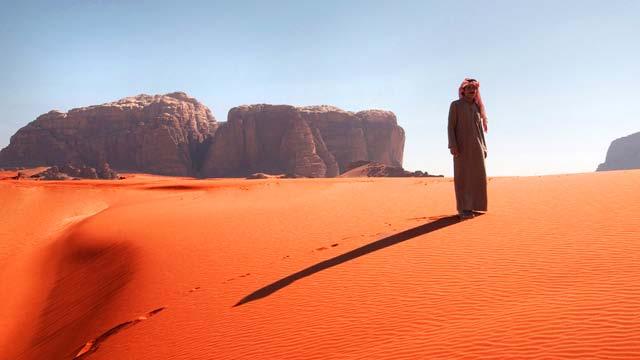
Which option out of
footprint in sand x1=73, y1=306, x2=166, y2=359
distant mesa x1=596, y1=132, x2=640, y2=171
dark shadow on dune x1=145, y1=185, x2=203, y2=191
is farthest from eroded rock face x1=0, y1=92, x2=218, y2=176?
distant mesa x1=596, y1=132, x2=640, y2=171

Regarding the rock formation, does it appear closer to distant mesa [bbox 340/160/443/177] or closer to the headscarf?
distant mesa [bbox 340/160/443/177]

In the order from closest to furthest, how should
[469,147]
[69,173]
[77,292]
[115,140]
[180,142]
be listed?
[469,147]
[77,292]
[69,173]
[115,140]
[180,142]

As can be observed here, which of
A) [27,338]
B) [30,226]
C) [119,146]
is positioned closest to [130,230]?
[27,338]

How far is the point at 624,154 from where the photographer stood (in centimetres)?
12850

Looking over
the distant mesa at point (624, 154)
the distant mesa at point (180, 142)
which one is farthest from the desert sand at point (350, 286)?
the distant mesa at point (624, 154)

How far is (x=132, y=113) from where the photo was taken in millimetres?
68688

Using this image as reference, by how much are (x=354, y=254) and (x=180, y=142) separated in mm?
64646

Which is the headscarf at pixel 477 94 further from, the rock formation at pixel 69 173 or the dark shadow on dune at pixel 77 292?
the rock formation at pixel 69 173

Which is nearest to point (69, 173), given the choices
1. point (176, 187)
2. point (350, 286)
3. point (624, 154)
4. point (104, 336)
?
point (176, 187)

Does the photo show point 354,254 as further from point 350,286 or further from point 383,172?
point 383,172

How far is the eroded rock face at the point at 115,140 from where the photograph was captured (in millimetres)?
63875

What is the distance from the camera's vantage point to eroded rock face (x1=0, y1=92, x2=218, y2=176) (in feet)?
210

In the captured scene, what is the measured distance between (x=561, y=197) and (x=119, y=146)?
6505 centimetres

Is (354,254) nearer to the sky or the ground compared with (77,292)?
nearer to the sky
